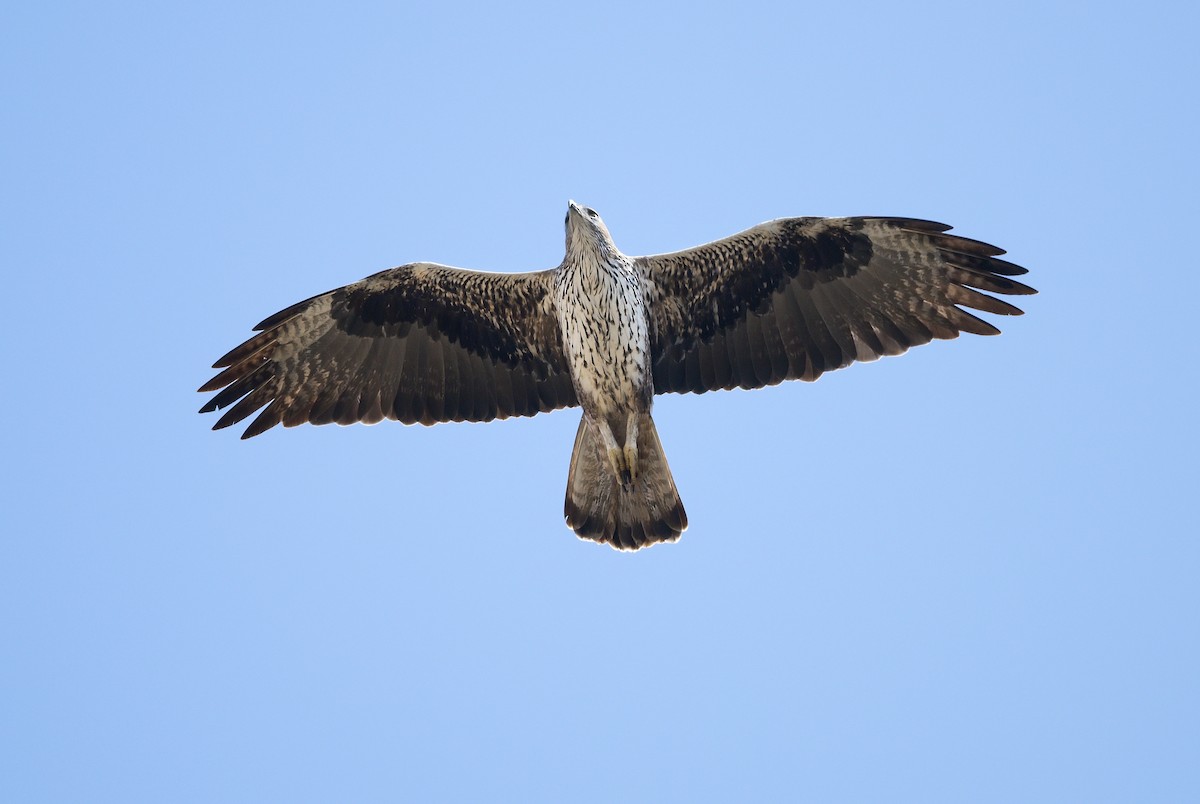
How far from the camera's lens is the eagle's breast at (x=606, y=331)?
9953 millimetres

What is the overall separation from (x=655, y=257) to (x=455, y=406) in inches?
80.4

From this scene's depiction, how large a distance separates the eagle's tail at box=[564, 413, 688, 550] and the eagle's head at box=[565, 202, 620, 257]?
1.40 metres

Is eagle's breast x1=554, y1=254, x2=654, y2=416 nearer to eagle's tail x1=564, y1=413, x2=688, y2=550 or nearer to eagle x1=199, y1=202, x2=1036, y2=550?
eagle x1=199, y1=202, x2=1036, y2=550

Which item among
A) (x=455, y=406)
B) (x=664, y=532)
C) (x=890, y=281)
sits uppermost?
(x=890, y=281)

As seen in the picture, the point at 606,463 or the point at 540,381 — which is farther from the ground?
the point at 540,381

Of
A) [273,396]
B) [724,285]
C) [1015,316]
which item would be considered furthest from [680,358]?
[273,396]

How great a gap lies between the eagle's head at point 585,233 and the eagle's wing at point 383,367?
1.13m

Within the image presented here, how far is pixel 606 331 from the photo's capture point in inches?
394

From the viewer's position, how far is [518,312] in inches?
422

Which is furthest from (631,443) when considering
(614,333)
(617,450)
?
(614,333)

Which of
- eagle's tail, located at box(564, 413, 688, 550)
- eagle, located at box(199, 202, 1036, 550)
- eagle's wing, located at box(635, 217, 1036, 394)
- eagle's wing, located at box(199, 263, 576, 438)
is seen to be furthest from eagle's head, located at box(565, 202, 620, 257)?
eagle's tail, located at box(564, 413, 688, 550)

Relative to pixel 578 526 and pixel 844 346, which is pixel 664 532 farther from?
pixel 844 346

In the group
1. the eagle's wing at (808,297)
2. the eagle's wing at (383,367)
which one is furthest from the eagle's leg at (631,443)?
the eagle's wing at (383,367)

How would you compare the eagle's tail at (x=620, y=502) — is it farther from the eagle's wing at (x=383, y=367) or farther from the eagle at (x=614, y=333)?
the eagle's wing at (x=383, y=367)
